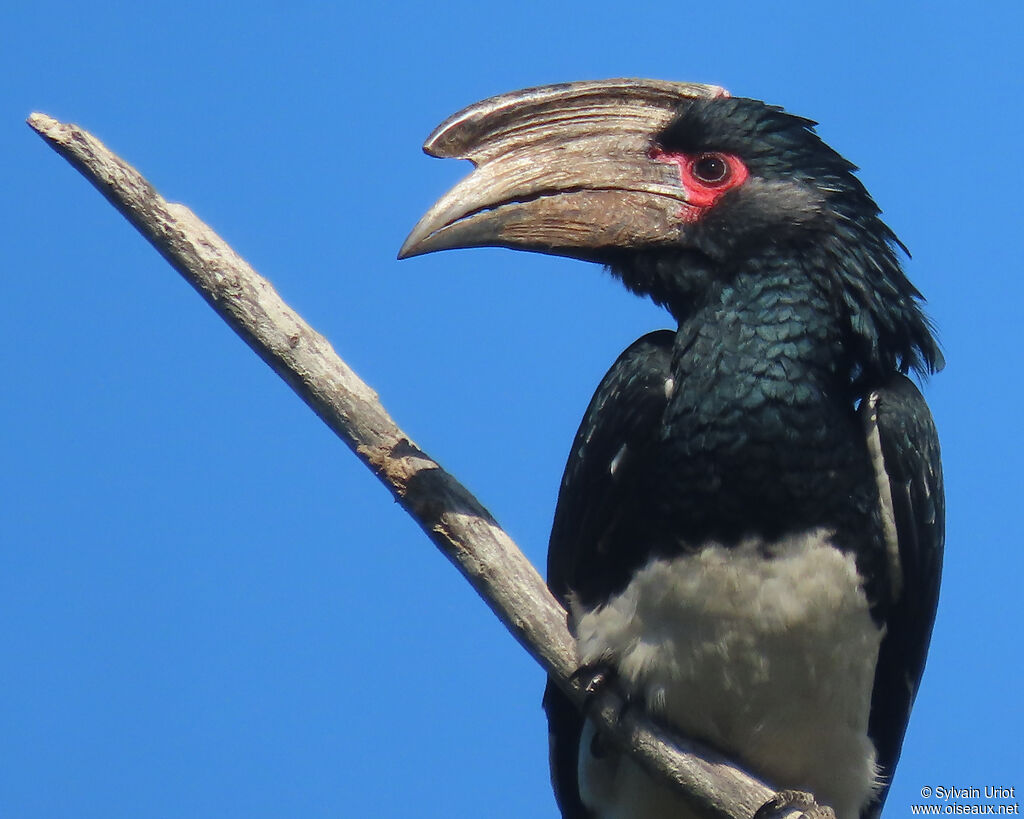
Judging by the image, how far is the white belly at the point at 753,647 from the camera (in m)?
3.92

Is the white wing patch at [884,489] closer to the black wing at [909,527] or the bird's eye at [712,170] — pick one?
the black wing at [909,527]

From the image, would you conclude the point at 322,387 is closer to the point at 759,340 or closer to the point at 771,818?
the point at 759,340

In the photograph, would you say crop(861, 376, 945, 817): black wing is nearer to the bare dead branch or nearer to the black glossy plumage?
the black glossy plumage

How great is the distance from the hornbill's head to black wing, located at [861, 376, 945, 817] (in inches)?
9.2

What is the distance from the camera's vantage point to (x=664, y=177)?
4.54m

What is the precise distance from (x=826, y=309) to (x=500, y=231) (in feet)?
3.43

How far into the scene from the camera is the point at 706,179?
4.51 metres

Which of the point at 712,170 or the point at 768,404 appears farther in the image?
the point at 712,170

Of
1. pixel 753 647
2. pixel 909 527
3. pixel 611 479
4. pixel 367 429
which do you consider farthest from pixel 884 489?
pixel 367 429

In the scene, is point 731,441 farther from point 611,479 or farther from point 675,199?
point 675,199

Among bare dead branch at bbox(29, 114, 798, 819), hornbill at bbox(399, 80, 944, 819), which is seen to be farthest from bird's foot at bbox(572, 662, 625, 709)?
bare dead branch at bbox(29, 114, 798, 819)

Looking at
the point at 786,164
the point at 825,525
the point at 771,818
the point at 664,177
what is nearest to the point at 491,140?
the point at 664,177

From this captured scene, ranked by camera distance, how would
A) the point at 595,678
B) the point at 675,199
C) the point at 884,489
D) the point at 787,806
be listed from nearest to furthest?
1. the point at 787,806
2. the point at 595,678
3. the point at 884,489
4. the point at 675,199

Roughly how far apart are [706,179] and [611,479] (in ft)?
3.56
